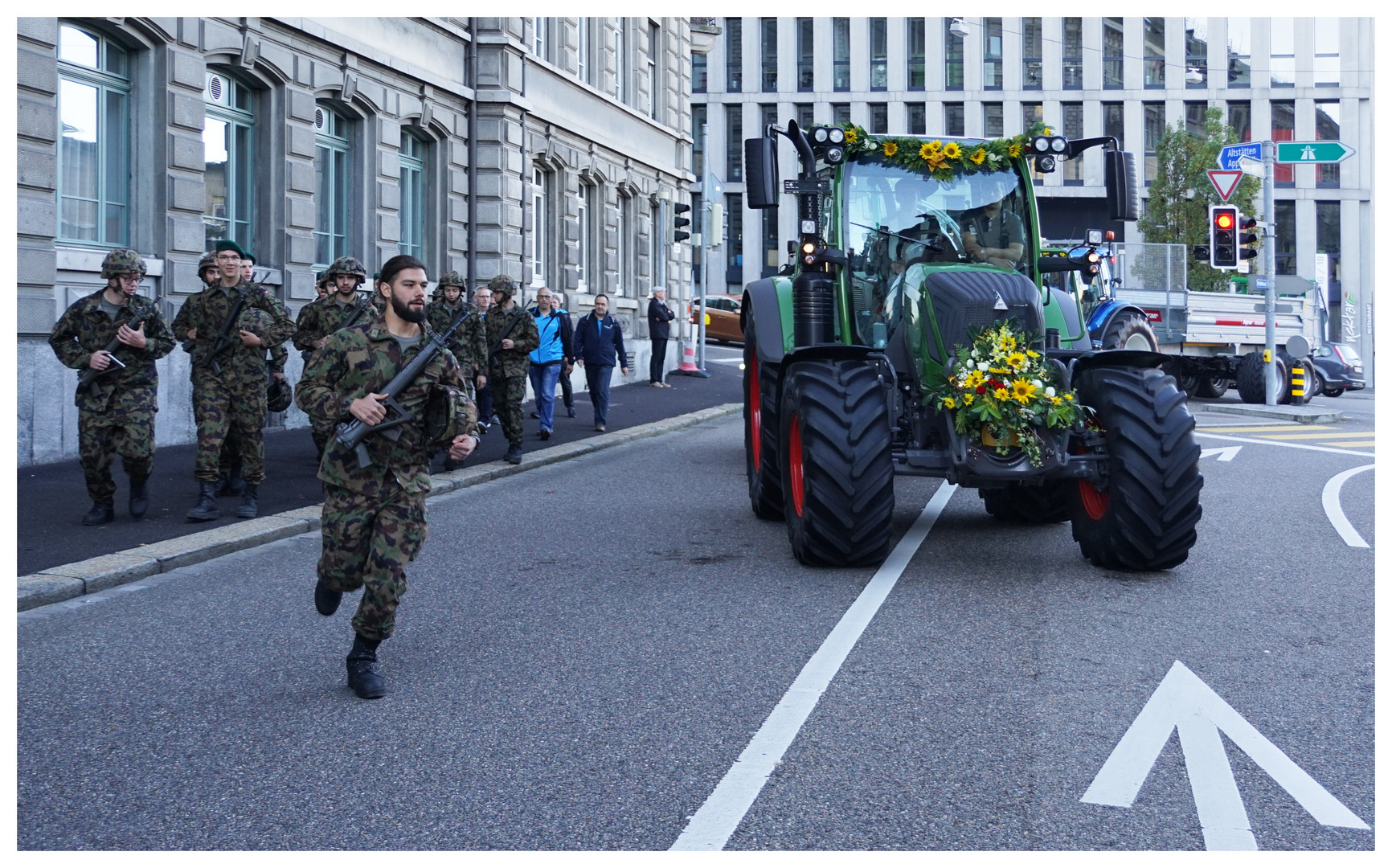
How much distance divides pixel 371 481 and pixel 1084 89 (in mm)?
56610

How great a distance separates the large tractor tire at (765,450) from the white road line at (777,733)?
2076 millimetres

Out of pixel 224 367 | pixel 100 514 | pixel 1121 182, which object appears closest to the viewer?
pixel 1121 182

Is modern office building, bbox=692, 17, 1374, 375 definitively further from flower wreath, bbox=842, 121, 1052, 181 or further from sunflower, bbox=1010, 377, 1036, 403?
sunflower, bbox=1010, 377, 1036, 403

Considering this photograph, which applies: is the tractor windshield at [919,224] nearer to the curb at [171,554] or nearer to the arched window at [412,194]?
the curb at [171,554]

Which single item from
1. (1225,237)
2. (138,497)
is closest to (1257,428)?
(1225,237)

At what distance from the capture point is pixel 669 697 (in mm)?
5711

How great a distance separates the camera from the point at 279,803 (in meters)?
4.45

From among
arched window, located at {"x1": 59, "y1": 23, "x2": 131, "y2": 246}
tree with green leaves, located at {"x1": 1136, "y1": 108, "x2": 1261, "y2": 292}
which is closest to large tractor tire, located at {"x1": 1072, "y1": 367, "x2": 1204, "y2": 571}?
arched window, located at {"x1": 59, "y1": 23, "x2": 131, "y2": 246}

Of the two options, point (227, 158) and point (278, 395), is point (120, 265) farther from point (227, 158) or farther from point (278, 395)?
point (227, 158)

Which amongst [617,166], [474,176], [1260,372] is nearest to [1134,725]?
[474,176]

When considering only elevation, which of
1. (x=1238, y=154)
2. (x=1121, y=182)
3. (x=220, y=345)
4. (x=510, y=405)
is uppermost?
(x=1238, y=154)

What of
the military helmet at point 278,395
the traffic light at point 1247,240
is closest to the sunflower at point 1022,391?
the military helmet at point 278,395

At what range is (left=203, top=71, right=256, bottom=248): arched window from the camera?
55.5 feet
